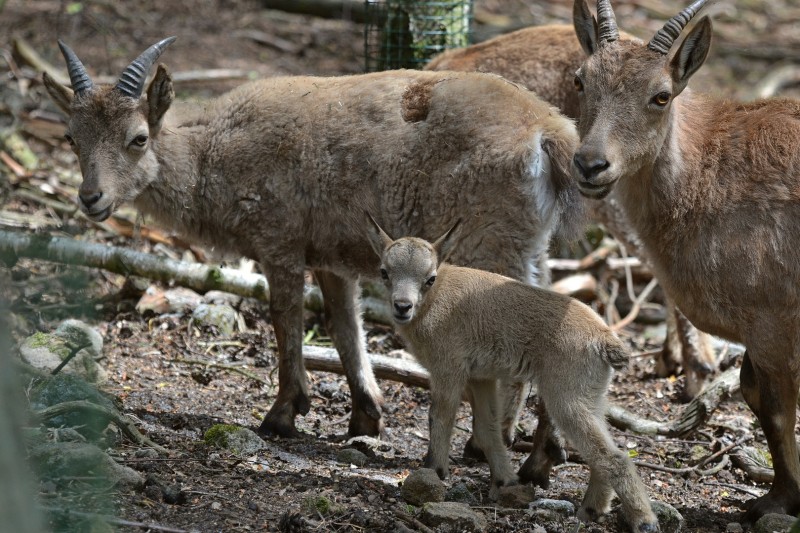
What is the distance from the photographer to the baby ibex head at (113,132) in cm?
779

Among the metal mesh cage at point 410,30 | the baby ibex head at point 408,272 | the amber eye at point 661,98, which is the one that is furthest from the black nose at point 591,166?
the metal mesh cage at point 410,30

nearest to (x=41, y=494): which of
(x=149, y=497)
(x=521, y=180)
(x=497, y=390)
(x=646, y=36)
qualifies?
(x=149, y=497)

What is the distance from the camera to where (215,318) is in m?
9.98

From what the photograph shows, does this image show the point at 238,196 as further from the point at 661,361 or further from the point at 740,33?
the point at 740,33

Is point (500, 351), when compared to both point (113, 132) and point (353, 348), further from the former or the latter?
point (113, 132)

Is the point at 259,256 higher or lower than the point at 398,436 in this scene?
higher

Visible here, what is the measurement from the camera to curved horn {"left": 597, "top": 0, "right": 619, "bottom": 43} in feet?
22.5

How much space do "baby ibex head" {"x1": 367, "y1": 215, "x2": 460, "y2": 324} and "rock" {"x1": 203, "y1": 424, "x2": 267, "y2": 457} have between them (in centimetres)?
157

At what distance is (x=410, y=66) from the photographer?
1127cm

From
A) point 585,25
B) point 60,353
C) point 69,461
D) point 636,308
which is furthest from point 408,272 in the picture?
point 636,308

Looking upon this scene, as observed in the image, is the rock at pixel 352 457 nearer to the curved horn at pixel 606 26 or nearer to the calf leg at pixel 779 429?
the calf leg at pixel 779 429

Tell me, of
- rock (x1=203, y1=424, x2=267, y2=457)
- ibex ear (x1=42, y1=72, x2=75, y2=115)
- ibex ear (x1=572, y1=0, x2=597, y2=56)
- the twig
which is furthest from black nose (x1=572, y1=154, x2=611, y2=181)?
the twig

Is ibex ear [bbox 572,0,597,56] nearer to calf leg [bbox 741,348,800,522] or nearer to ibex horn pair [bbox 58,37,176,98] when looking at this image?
calf leg [bbox 741,348,800,522]

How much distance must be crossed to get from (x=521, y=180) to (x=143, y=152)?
308 cm
